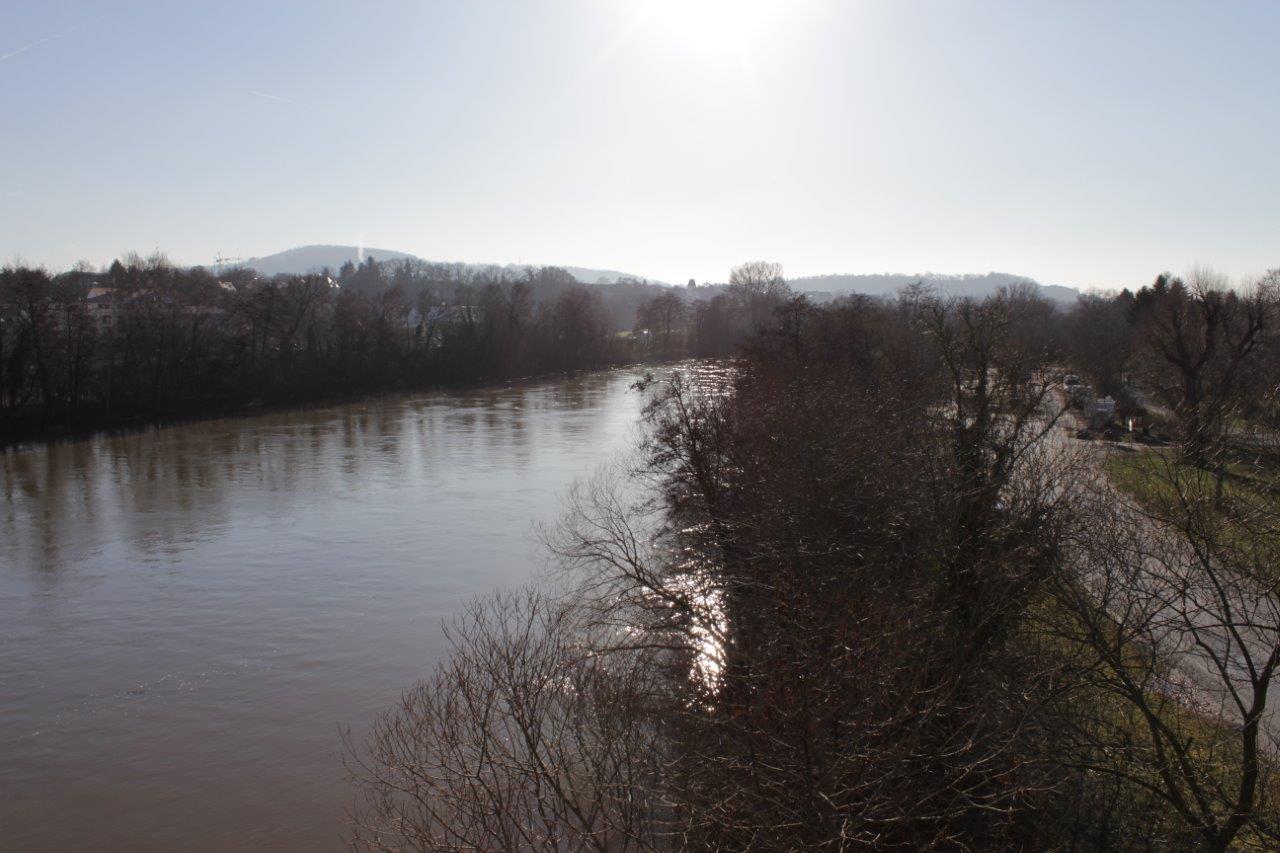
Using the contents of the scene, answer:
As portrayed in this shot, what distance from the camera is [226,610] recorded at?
19125mm

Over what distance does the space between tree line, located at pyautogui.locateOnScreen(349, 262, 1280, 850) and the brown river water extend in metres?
1.61

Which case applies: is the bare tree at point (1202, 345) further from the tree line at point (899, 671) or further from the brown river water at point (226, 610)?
the brown river water at point (226, 610)

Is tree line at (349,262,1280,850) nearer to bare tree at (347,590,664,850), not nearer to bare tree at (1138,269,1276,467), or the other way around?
bare tree at (347,590,664,850)

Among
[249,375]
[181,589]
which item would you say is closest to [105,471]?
[181,589]

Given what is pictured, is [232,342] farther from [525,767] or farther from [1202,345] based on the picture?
[525,767]

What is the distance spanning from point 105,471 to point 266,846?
89.5 feet

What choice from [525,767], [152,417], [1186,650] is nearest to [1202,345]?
[1186,650]

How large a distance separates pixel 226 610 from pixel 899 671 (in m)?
15.3

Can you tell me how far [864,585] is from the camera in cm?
1095

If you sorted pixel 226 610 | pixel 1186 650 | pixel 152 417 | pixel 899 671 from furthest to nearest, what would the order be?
pixel 152 417 < pixel 226 610 < pixel 1186 650 < pixel 899 671

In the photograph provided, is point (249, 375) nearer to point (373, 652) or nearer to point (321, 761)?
point (373, 652)

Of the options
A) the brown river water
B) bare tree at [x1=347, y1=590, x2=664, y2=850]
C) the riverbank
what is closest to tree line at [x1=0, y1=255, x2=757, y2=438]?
the riverbank

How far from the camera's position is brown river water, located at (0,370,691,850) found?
12.6 meters

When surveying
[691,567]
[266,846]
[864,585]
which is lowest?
[266,846]
